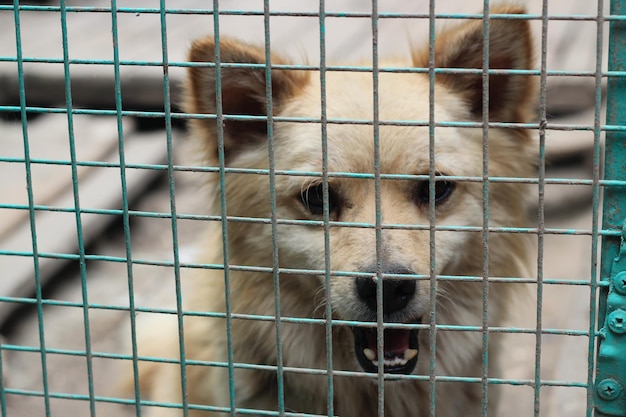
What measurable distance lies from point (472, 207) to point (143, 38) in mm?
4550

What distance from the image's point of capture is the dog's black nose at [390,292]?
2.10 m

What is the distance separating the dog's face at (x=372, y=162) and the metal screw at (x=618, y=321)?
512 millimetres

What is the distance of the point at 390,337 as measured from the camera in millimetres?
2340

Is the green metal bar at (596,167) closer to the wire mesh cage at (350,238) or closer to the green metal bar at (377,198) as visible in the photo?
the wire mesh cage at (350,238)

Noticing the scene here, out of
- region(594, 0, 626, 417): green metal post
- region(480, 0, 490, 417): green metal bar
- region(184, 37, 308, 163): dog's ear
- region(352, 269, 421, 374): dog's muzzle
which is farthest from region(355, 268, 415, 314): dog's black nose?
region(184, 37, 308, 163): dog's ear

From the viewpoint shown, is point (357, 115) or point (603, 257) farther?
point (357, 115)

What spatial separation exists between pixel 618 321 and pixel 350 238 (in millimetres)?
722

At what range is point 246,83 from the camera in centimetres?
246

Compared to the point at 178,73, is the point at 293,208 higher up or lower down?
lower down

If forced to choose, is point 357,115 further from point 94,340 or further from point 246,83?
point 94,340

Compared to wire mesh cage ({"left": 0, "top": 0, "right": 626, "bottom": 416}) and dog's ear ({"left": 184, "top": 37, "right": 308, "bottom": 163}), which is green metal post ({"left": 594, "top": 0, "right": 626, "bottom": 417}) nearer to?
wire mesh cage ({"left": 0, "top": 0, "right": 626, "bottom": 416})

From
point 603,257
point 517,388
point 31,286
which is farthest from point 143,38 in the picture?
point 603,257

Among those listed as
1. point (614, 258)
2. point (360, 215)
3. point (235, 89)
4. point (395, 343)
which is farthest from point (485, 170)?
point (235, 89)

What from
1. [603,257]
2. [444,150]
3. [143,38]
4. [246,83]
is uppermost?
[143,38]
